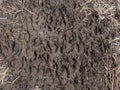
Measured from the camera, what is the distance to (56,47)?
73.9 inches

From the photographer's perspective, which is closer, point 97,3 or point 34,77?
point 34,77

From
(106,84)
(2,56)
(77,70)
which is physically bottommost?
(106,84)

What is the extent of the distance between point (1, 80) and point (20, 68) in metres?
0.18

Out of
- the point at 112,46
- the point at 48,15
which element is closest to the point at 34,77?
the point at 48,15

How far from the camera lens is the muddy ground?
1829 millimetres

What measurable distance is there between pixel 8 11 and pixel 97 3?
78 centimetres

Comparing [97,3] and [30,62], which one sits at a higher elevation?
[97,3]

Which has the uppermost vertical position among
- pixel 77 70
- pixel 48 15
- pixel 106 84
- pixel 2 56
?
pixel 48 15

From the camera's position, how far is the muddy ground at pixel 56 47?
1.83 metres

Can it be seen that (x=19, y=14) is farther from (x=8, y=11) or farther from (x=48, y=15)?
(x=48, y=15)

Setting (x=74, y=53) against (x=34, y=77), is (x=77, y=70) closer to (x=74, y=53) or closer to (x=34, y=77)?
(x=74, y=53)

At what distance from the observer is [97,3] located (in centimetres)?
200

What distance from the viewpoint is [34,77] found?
1.83 meters

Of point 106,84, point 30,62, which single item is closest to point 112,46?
point 106,84
